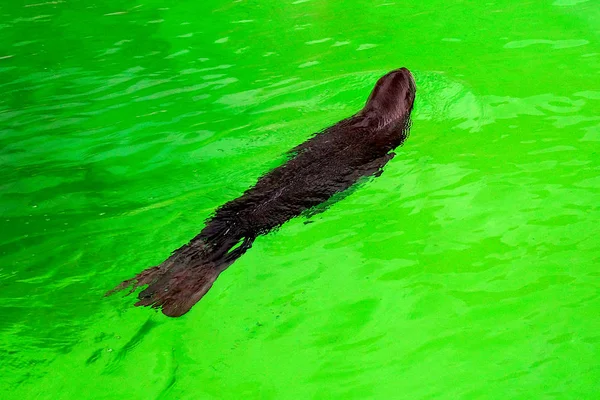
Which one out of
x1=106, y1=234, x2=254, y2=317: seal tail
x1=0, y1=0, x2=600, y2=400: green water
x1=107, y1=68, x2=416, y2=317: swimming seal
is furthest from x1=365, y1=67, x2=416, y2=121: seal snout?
x1=106, y1=234, x2=254, y2=317: seal tail

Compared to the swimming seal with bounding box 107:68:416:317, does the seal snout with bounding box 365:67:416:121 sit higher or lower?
higher

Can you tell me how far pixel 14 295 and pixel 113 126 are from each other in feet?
9.43

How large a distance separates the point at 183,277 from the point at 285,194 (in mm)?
1061

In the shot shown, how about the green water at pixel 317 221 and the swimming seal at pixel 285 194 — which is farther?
the swimming seal at pixel 285 194

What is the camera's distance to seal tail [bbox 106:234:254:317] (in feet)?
11.7

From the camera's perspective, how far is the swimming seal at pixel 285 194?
3.65 metres

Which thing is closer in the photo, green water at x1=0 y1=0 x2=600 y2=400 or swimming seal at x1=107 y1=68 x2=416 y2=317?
green water at x1=0 y1=0 x2=600 y2=400

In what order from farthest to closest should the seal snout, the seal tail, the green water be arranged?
the seal snout → the seal tail → the green water

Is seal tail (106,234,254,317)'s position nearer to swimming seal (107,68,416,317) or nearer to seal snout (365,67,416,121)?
swimming seal (107,68,416,317)

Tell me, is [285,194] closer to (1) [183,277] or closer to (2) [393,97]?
(1) [183,277]

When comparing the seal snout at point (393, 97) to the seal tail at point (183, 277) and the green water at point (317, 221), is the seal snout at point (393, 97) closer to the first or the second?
the green water at point (317, 221)

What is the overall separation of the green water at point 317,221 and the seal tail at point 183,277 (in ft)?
0.25

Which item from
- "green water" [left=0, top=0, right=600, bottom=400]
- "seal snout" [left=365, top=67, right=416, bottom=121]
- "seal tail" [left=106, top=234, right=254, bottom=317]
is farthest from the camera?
"seal snout" [left=365, top=67, right=416, bottom=121]

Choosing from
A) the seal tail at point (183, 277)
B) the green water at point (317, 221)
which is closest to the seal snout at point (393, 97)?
the green water at point (317, 221)
